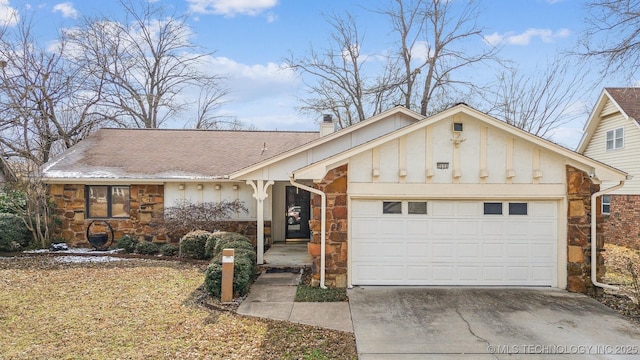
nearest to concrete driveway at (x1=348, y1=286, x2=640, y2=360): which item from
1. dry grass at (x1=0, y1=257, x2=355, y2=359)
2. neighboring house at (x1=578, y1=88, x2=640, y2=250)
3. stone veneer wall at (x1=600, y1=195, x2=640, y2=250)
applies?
dry grass at (x1=0, y1=257, x2=355, y2=359)

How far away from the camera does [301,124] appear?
80.8ft

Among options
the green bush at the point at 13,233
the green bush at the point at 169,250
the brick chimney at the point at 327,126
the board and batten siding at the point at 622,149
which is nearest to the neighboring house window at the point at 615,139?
the board and batten siding at the point at 622,149

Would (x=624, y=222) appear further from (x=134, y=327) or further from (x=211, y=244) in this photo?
(x=134, y=327)

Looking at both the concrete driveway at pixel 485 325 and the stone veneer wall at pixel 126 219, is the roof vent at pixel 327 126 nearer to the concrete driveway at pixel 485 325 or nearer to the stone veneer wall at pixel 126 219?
the stone veneer wall at pixel 126 219

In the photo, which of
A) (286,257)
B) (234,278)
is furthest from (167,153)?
(234,278)

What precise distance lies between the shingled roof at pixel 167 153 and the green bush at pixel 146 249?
2.26m

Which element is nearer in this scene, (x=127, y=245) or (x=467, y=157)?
(x=467, y=157)

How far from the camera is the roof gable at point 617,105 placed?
15.1m

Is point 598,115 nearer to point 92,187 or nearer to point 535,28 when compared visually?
point 535,28

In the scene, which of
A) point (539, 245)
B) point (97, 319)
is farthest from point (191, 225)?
point (539, 245)

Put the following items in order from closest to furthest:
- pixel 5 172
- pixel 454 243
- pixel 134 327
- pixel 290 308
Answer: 1. pixel 134 327
2. pixel 290 308
3. pixel 454 243
4. pixel 5 172

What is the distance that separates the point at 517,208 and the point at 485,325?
3.21 m

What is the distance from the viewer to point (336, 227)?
26.3ft

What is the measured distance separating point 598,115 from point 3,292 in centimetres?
2245
